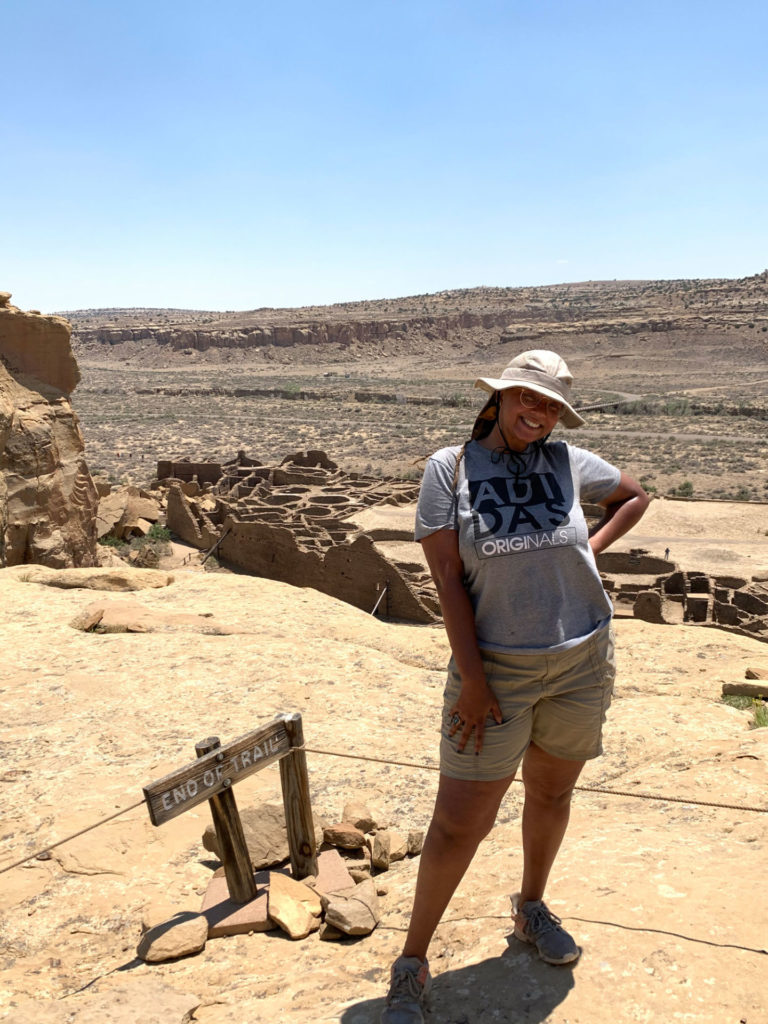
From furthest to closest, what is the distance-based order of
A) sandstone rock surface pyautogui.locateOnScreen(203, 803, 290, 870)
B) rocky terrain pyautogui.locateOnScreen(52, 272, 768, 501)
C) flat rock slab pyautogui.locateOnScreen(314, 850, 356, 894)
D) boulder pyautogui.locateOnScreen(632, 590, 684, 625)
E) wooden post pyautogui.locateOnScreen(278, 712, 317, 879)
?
rocky terrain pyautogui.locateOnScreen(52, 272, 768, 501)
boulder pyautogui.locateOnScreen(632, 590, 684, 625)
sandstone rock surface pyautogui.locateOnScreen(203, 803, 290, 870)
wooden post pyautogui.locateOnScreen(278, 712, 317, 879)
flat rock slab pyautogui.locateOnScreen(314, 850, 356, 894)

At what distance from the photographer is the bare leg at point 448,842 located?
9.16 feet

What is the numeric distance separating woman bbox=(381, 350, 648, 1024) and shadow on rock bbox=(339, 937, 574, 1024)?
2.6 inches

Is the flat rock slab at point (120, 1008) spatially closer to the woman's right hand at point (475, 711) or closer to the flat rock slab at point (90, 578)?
the woman's right hand at point (475, 711)

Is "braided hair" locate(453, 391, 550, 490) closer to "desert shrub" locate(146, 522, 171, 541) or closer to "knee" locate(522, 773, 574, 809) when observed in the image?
"knee" locate(522, 773, 574, 809)

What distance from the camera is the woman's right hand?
8.84 ft

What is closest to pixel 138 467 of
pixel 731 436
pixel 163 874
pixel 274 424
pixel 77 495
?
pixel 274 424

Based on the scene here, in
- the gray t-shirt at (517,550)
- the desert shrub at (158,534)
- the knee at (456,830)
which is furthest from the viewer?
the desert shrub at (158,534)

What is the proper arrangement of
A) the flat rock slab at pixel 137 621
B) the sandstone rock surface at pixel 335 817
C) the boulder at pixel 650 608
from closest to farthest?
the sandstone rock surface at pixel 335 817 → the flat rock slab at pixel 137 621 → the boulder at pixel 650 608

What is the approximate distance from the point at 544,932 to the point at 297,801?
1.60 metres

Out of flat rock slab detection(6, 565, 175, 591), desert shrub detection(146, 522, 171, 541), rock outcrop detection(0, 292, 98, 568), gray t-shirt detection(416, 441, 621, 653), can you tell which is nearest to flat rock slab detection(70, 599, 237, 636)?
flat rock slab detection(6, 565, 175, 591)

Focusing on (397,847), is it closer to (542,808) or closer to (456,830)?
(542,808)

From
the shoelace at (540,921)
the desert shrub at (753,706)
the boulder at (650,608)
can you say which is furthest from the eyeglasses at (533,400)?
the boulder at (650,608)

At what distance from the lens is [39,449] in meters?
12.6

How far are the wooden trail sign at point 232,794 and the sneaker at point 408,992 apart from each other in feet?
4.18
